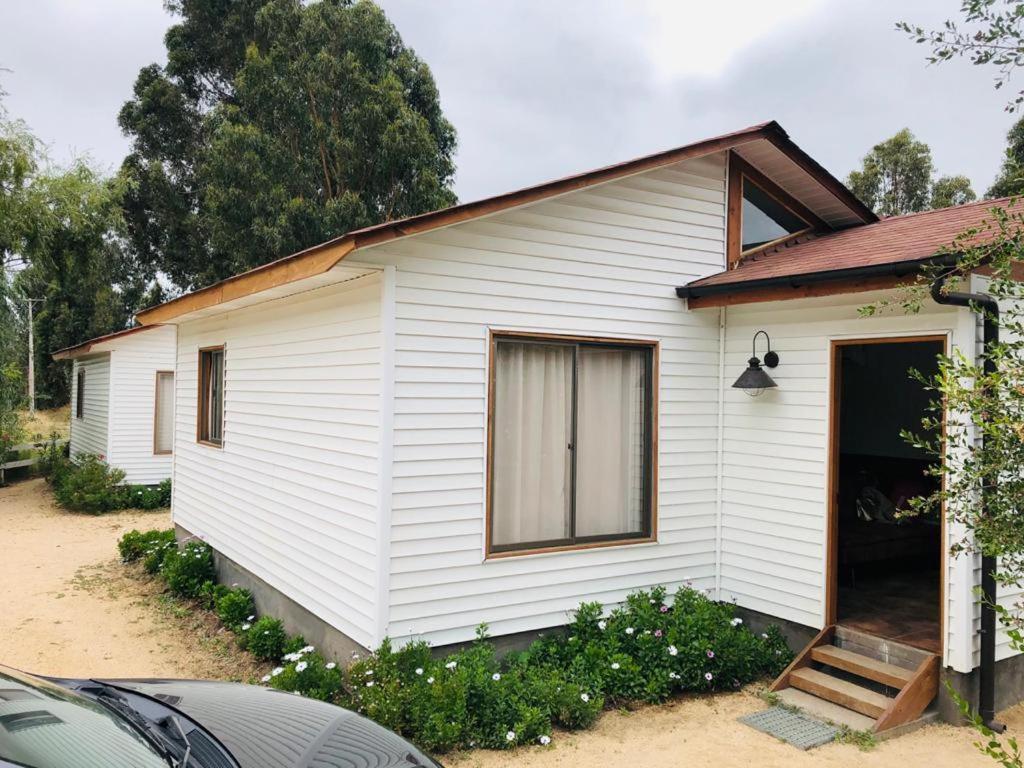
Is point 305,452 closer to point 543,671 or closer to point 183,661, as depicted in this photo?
point 183,661

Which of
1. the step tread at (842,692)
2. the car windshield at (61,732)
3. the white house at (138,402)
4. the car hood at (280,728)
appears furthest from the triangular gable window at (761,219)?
the white house at (138,402)

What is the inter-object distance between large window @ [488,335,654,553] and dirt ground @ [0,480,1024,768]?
Result: 53.1 inches

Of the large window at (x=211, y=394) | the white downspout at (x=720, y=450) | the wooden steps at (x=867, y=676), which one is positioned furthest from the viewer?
the large window at (x=211, y=394)

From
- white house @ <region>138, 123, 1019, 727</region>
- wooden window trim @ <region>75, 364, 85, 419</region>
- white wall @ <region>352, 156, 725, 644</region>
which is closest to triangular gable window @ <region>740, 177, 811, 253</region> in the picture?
white house @ <region>138, 123, 1019, 727</region>

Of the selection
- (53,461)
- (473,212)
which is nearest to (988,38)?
(473,212)

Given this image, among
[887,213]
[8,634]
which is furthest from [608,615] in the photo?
[887,213]

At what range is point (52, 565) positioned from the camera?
9.30m

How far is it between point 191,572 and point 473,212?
5.38 m

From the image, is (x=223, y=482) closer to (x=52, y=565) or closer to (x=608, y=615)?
(x=52, y=565)

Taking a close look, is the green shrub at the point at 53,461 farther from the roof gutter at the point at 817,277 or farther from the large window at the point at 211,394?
the roof gutter at the point at 817,277

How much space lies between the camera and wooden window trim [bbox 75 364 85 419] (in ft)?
55.0

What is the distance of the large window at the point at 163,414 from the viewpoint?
46.3 ft

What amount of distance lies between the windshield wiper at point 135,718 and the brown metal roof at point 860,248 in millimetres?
4554

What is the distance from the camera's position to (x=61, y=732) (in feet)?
6.56
